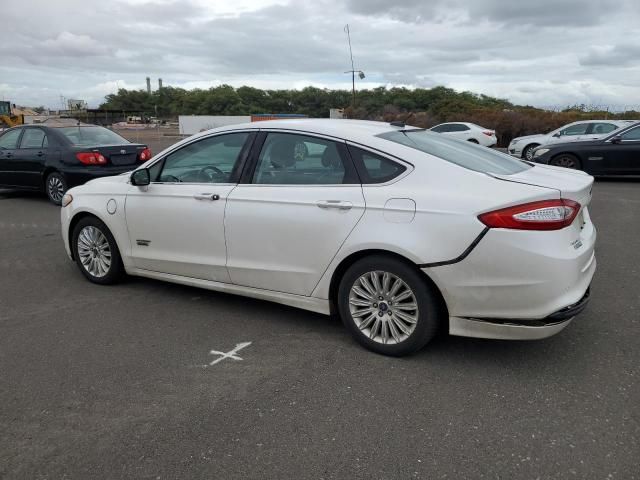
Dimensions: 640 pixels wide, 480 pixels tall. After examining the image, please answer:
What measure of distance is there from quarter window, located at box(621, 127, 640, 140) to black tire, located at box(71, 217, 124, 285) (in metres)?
11.8

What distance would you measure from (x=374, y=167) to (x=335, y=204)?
0.36 m

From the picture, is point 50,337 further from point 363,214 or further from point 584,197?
point 584,197

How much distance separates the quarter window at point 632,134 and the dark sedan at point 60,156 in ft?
34.4

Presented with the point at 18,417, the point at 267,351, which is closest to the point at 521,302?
the point at 267,351

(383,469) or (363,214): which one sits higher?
(363,214)

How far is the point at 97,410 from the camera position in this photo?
3154mm

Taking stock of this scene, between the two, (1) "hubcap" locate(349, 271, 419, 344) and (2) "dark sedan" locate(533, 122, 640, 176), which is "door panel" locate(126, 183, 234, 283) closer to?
(1) "hubcap" locate(349, 271, 419, 344)

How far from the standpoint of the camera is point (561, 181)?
3664 mm

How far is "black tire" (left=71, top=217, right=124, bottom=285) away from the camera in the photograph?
520 cm

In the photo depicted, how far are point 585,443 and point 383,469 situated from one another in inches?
40.5

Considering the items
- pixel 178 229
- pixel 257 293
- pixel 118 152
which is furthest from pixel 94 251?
pixel 118 152

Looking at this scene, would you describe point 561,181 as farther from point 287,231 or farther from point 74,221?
point 74,221

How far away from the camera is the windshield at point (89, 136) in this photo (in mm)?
10281

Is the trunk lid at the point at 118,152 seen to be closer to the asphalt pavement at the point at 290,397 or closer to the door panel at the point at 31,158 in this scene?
the door panel at the point at 31,158
